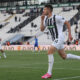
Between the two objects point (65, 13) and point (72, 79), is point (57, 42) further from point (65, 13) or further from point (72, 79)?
point (65, 13)

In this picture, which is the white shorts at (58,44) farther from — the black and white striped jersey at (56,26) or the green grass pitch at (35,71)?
the green grass pitch at (35,71)

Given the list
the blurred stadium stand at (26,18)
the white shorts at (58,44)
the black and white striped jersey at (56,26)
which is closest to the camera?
the white shorts at (58,44)

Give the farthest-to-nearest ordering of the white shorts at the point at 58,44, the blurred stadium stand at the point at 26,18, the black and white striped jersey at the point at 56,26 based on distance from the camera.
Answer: the blurred stadium stand at the point at 26,18
the black and white striped jersey at the point at 56,26
the white shorts at the point at 58,44

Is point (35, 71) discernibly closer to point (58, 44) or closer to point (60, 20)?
point (58, 44)

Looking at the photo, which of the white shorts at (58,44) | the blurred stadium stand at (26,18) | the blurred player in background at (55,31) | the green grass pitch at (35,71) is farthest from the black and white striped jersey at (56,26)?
the blurred stadium stand at (26,18)

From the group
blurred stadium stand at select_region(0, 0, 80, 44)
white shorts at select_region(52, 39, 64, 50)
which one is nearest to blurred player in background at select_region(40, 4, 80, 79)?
white shorts at select_region(52, 39, 64, 50)

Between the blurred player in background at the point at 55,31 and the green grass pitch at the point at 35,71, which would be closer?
the blurred player in background at the point at 55,31

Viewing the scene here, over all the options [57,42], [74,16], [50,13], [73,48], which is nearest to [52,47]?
[57,42]

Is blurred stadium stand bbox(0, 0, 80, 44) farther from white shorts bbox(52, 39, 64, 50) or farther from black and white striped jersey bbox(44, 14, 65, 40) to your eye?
→ white shorts bbox(52, 39, 64, 50)

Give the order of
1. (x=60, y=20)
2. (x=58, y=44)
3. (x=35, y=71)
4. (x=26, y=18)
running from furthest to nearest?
1. (x=26, y=18)
2. (x=35, y=71)
3. (x=60, y=20)
4. (x=58, y=44)

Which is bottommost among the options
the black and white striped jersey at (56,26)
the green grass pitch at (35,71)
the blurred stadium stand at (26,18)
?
the blurred stadium stand at (26,18)

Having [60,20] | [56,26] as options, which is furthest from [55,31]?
[60,20]

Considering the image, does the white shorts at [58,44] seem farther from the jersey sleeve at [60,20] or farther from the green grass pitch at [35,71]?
the green grass pitch at [35,71]

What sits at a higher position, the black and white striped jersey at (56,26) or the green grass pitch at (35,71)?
the black and white striped jersey at (56,26)
